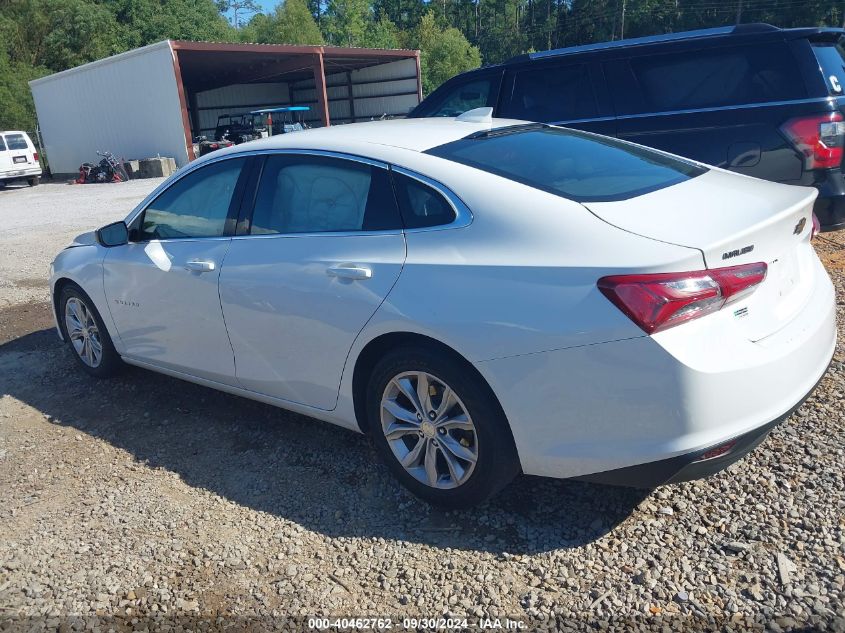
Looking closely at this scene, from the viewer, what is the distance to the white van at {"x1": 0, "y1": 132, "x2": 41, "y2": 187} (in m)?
25.8

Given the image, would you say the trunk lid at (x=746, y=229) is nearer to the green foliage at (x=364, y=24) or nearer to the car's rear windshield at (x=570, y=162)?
the car's rear windshield at (x=570, y=162)

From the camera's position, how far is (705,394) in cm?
250

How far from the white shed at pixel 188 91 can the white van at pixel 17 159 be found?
9.18 feet

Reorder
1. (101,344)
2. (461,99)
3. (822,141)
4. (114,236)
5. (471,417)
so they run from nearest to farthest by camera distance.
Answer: (471,417) → (114,236) → (101,344) → (822,141) → (461,99)

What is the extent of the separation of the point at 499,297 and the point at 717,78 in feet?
14.7

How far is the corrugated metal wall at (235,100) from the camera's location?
40.2 meters

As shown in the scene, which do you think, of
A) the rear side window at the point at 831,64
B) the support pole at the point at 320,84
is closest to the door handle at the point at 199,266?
the rear side window at the point at 831,64

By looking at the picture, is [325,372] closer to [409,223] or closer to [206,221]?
[409,223]

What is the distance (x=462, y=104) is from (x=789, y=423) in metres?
4.98

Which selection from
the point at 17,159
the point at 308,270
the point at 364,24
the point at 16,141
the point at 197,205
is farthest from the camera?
the point at 364,24

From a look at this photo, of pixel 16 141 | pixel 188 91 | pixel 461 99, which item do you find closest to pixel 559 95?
pixel 461 99

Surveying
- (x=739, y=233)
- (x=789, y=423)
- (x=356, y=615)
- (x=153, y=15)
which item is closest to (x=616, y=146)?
(x=739, y=233)

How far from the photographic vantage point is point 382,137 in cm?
361

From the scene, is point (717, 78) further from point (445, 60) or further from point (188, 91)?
point (445, 60)
